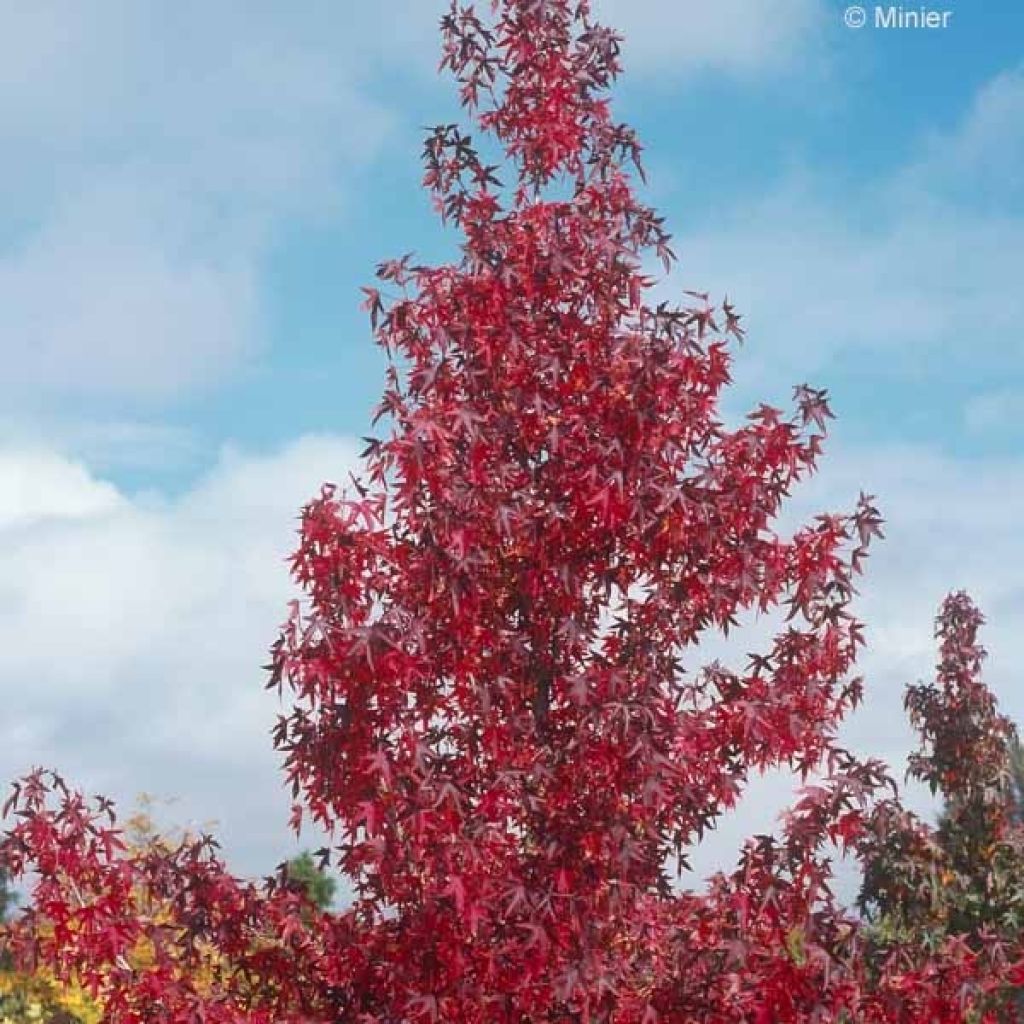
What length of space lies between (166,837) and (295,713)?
558 inches

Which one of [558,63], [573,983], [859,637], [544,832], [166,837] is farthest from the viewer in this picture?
[166,837]

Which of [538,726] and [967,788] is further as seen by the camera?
[967,788]

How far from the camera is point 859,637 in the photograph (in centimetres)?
961

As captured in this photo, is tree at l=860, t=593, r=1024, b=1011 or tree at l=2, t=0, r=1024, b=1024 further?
tree at l=860, t=593, r=1024, b=1011

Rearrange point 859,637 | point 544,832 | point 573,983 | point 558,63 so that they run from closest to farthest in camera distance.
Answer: point 573,983
point 544,832
point 859,637
point 558,63

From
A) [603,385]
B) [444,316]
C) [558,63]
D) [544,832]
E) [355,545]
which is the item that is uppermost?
[558,63]

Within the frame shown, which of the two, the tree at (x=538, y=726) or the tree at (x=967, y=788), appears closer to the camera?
the tree at (x=538, y=726)

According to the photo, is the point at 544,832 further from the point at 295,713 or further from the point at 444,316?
the point at 444,316

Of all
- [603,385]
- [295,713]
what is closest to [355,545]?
[295,713]

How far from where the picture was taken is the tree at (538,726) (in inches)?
344

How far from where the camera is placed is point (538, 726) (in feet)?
30.8

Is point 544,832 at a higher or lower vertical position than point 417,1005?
higher

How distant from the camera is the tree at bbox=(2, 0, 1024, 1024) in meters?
8.75

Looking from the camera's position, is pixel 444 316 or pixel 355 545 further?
pixel 444 316
